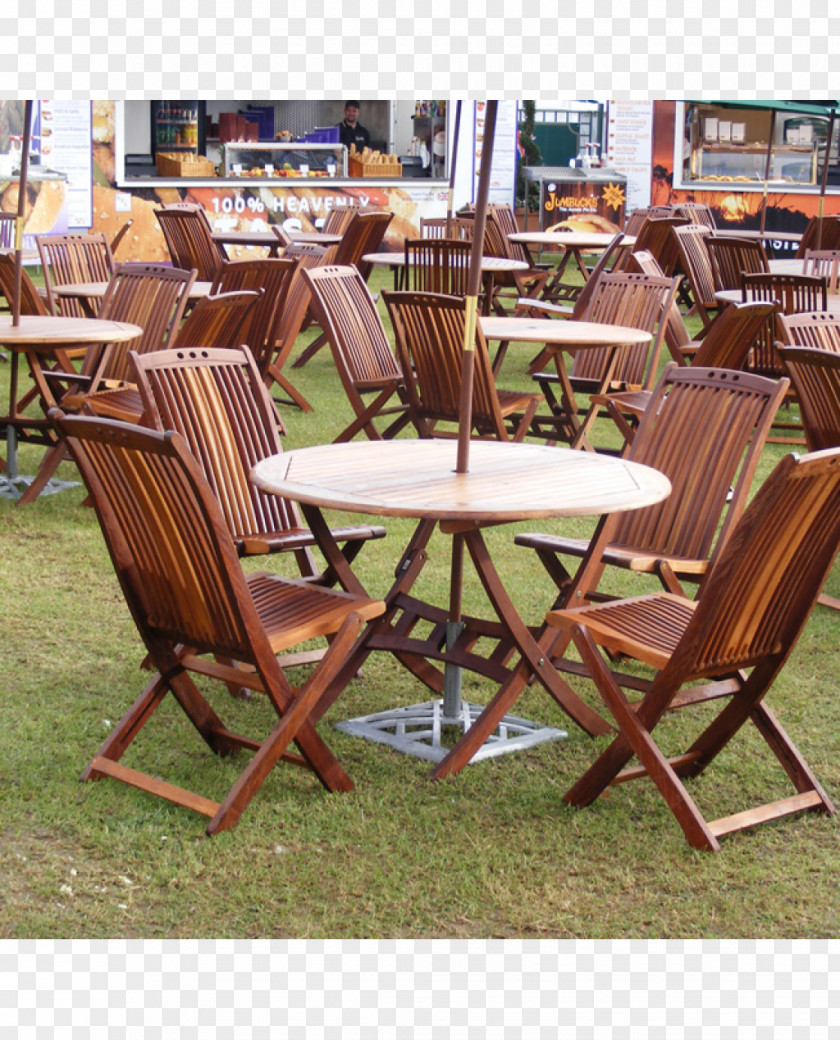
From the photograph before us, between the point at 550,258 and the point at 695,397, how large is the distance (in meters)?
16.1

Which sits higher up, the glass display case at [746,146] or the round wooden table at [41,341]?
the glass display case at [746,146]

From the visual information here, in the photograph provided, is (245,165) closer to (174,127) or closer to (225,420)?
(174,127)

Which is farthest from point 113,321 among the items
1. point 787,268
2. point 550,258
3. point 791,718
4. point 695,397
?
point 550,258

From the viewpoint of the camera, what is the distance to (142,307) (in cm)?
663

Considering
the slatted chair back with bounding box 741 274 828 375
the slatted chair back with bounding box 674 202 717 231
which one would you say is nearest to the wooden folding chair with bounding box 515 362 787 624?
the slatted chair back with bounding box 741 274 828 375

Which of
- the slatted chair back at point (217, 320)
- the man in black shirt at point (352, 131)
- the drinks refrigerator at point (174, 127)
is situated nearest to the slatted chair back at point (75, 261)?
the slatted chair back at point (217, 320)

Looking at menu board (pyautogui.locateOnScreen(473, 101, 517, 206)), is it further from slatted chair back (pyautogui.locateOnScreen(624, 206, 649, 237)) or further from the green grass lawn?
the green grass lawn

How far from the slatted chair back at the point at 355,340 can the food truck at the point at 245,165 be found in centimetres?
868

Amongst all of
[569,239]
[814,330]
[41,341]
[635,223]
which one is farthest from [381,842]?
[635,223]

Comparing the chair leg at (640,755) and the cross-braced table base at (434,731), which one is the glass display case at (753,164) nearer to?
the cross-braced table base at (434,731)

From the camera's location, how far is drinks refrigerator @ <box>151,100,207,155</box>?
17375mm

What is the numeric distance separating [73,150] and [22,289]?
8621 millimetres

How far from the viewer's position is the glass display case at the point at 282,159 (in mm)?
16391

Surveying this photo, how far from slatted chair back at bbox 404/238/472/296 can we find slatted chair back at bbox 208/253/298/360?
1.50m
